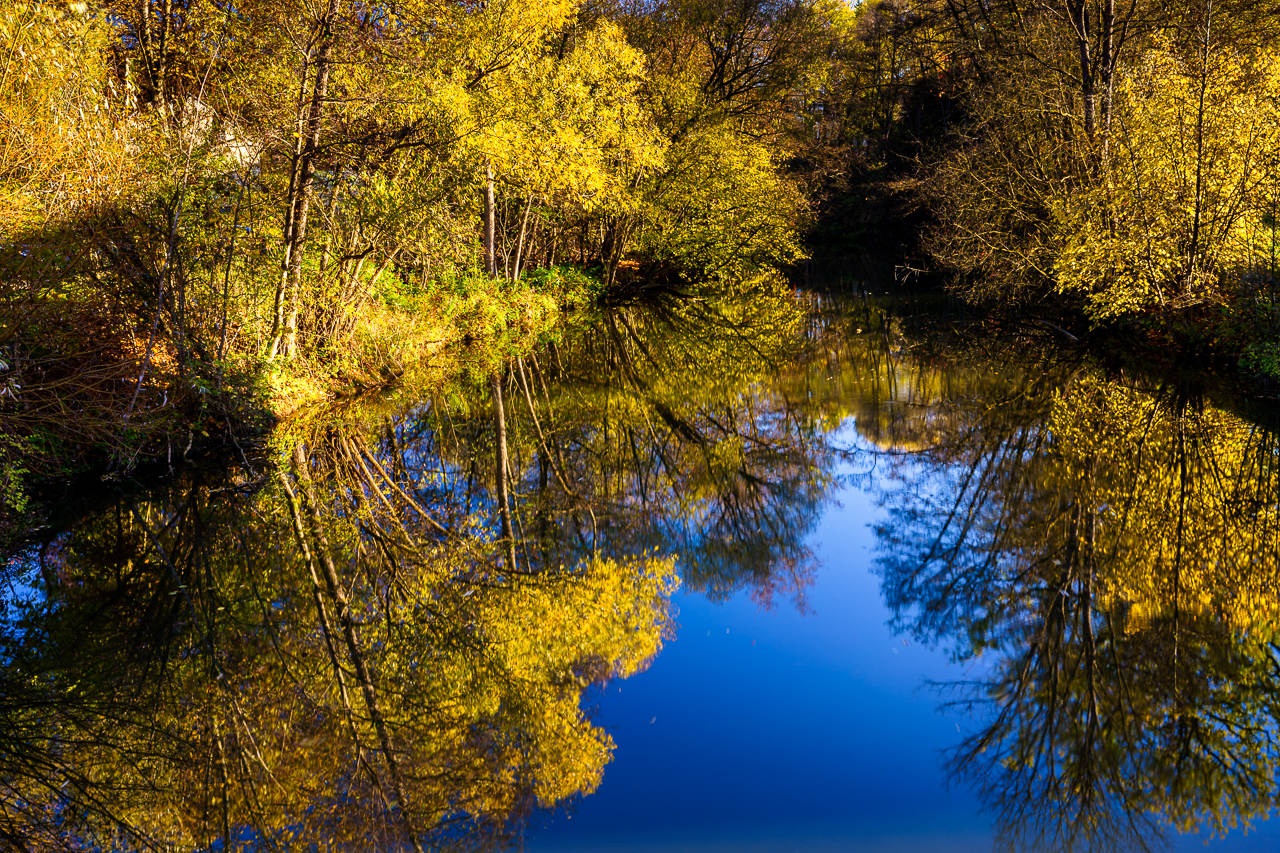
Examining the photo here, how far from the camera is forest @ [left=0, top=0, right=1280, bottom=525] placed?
9.39 meters

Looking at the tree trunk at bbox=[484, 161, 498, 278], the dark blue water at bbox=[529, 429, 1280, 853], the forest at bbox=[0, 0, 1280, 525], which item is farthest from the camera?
the tree trunk at bbox=[484, 161, 498, 278]

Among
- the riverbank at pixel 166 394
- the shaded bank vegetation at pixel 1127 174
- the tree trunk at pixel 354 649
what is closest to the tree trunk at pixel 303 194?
the riverbank at pixel 166 394

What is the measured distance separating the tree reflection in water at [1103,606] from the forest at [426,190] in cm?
339

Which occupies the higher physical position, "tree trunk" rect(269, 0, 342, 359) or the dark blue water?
"tree trunk" rect(269, 0, 342, 359)

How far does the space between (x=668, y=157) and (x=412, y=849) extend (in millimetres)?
23745

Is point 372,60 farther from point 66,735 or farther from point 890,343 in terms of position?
point 890,343

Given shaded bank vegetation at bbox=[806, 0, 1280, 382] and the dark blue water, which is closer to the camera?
the dark blue water

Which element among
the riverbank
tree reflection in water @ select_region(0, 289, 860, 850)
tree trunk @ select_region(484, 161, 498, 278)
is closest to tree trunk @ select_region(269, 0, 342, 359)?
the riverbank

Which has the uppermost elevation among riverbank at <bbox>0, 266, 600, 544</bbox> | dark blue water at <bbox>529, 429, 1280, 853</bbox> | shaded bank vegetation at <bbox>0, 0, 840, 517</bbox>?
shaded bank vegetation at <bbox>0, 0, 840, 517</bbox>

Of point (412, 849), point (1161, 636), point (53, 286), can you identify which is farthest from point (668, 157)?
point (412, 849)

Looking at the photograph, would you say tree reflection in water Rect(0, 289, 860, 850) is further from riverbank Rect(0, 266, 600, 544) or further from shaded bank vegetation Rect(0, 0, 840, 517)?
shaded bank vegetation Rect(0, 0, 840, 517)

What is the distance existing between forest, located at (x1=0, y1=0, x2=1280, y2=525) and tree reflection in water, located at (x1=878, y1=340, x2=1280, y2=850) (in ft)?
11.1

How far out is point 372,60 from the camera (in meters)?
12.5

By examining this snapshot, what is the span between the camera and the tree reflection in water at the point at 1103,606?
498 centimetres
